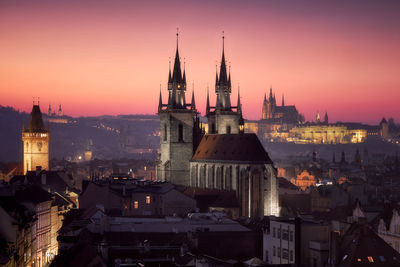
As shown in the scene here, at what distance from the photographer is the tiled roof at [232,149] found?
110 m

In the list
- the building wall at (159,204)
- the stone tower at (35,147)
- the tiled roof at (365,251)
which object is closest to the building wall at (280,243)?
the tiled roof at (365,251)

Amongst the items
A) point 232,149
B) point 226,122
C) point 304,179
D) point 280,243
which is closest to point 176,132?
point 226,122

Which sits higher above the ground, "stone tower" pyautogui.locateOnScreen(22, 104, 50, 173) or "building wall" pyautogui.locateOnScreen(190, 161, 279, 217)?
"stone tower" pyautogui.locateOnScreen(22, 104, 50, 173)

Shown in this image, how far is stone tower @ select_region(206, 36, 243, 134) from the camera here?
132 meters

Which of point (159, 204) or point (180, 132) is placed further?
point (180, 132)

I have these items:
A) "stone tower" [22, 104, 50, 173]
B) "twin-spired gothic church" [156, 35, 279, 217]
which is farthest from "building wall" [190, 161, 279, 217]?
"stone tower" [22, 104, 50, 173]

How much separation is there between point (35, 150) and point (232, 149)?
54727 mm

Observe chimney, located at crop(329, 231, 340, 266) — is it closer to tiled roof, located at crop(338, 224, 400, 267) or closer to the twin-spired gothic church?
tiled roof, located at crop(338, 224, 400, 267)

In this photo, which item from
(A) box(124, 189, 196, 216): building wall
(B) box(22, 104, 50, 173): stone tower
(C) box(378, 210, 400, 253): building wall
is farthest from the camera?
(B) box(22, 104, 50, 173): stone tower

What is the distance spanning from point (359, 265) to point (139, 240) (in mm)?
15745

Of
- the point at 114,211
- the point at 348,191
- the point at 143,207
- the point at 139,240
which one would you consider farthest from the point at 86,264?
the point at 348,191

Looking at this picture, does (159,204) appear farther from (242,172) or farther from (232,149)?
(232,149)

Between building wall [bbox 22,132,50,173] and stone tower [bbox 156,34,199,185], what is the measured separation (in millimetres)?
35453

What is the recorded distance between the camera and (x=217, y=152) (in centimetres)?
11850
